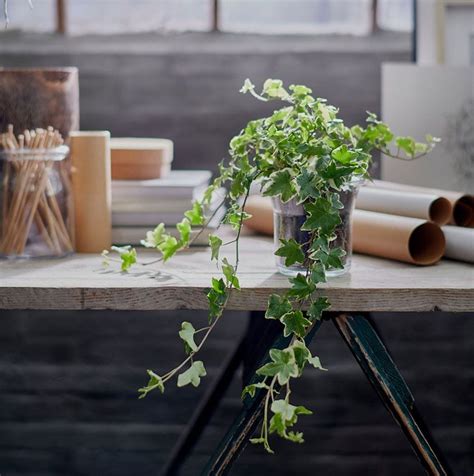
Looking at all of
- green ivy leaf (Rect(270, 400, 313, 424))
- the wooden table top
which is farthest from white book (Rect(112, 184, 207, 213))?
green ivy leaf (Rect(270, 400, 313, 424))

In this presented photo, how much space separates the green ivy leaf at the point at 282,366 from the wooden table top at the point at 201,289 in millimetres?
133

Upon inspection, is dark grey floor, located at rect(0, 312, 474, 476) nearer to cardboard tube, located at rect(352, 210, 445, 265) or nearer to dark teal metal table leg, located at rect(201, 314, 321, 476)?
cardboard tube, located at rect(352, 210, 445, 265)

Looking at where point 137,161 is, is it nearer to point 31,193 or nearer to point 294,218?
point 31,193

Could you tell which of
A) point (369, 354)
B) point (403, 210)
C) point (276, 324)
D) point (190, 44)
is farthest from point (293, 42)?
point (369, 354)

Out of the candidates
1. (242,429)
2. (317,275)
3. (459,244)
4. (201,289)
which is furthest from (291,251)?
(459,244)

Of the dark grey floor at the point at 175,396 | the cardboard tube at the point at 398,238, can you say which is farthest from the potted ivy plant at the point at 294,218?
the dark grey floor at the point at 175,396

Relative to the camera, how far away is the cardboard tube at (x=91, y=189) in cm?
139

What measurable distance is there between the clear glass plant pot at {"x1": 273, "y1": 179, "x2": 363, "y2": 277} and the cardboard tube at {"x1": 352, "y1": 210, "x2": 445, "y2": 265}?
104 millimetres

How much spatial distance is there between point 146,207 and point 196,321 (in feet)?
2.04

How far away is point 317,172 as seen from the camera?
1.09 m

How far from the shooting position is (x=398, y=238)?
1.30 m

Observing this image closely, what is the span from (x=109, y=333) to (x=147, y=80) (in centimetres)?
61

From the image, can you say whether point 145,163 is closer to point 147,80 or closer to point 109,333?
point 147,80

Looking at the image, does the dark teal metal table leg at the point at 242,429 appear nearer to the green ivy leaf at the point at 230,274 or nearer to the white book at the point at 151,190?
the green ivy leaf at the point at 230,274
